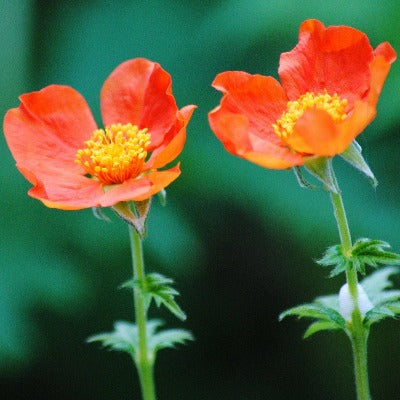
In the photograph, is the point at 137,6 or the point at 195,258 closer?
the point at 195,258

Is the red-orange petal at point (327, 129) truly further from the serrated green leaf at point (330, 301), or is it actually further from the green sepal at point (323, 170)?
the serrated green leaf at point (330, 301)

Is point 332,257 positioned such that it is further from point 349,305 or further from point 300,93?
point 300,93

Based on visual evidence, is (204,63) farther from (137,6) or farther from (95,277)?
(95,277)

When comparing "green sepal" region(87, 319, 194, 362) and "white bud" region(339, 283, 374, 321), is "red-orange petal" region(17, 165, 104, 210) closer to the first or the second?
"green sepal" region(87, 319, 194, 362)

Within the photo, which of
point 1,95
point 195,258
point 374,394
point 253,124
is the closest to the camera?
point 253,124

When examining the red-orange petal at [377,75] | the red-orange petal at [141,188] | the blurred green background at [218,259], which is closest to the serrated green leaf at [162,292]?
the red-orange petal at [141,188]

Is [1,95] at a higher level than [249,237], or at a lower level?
higher

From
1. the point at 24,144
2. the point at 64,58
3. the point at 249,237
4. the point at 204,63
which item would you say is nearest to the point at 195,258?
the point at 249,237

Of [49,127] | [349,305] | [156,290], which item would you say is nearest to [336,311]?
[349,305]

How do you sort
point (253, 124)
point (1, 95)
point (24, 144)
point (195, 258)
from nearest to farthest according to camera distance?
point (253, 124), point (24, 144), point (195, 258), point (1, 95)
